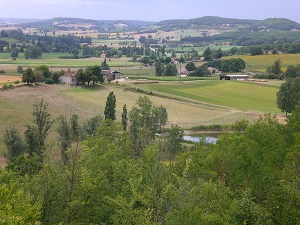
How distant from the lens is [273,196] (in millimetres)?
14344

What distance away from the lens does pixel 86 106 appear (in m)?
55.8

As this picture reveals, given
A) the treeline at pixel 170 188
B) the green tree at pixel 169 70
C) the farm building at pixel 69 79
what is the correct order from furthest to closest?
the green tree at pixel 169 70, the farm building at pixel 69 79, the treeline at pixel 170 188

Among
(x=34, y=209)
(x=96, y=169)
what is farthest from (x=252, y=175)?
(x=34, y=209)

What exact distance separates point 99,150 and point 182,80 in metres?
67.0

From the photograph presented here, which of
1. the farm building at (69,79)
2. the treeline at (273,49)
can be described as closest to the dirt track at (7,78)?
the farm building at (69,79)

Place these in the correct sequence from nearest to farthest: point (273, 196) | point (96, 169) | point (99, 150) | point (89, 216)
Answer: point (273, 196)
point (89, 216)
point (96, 169)
point (99, 150)

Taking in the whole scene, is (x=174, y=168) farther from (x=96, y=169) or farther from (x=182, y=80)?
(x=182, y=80)

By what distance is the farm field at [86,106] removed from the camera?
49.3 metres

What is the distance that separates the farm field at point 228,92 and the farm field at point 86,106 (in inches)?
160

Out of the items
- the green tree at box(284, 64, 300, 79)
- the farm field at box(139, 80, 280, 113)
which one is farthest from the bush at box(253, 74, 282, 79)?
the farm field at box(139, 80, 280, 113)

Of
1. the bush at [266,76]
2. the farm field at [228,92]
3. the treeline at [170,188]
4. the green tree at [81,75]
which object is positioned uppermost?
the treeline at [170,188]

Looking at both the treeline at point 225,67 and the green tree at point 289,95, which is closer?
the green tree at point 289,95

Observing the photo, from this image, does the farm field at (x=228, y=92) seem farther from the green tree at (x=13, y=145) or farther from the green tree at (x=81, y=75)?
the green tree at (x=13, y=145)

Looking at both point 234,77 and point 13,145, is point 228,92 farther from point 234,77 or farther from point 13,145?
point 13,145
